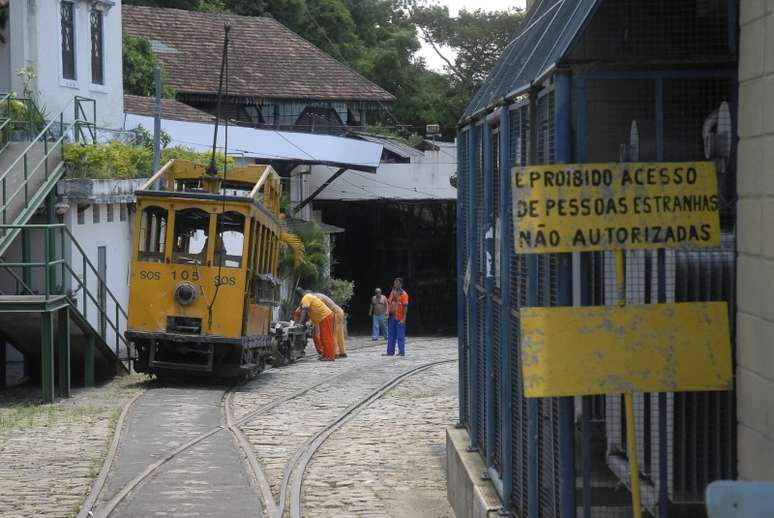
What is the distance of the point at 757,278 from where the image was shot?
6.39 m

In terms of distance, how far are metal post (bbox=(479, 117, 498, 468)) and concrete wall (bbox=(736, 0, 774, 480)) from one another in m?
2.88

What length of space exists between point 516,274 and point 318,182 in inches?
1326

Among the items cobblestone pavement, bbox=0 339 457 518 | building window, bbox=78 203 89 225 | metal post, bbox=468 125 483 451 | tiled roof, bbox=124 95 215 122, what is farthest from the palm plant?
metal post, bbox=468 125 483 451

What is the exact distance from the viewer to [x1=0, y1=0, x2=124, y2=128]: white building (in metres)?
25.8

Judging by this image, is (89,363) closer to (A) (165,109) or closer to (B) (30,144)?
(B) (30,144)

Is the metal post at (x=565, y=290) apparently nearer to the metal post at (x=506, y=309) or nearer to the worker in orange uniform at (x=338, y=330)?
the metal post at (x=506, y=309)

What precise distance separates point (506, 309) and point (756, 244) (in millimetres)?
2301

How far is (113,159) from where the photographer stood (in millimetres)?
24906

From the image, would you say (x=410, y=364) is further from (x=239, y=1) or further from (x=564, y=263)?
(x=239, y=1)

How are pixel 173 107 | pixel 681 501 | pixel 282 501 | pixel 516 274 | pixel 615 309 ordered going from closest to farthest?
pixel 615 309, pixel 681 501, pixel 516 274, pixel 282 501, pixel 173 107

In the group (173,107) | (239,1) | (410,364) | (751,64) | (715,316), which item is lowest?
(410,364)

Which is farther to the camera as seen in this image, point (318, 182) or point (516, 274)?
point (318, 182)

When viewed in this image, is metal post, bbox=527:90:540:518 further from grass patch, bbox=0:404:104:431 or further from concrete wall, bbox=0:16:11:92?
concrete wall, bbox=0:16:11:92

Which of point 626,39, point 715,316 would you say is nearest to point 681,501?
point 715,316
